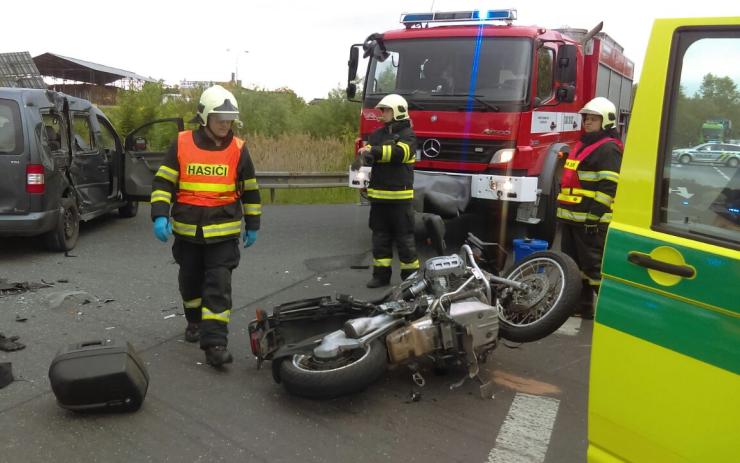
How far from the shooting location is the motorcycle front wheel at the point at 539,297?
154 inches

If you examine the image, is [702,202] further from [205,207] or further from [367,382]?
[205,207]

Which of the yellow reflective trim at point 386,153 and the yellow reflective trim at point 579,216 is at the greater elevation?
the yellow reflective trim at point 386,153

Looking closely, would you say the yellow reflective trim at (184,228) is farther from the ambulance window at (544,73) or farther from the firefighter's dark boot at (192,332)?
the ambulance window at (544,73)

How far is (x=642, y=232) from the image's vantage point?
2076mm

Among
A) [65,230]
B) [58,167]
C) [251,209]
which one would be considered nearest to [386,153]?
[251,209]

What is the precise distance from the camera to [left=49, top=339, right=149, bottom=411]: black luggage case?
332cm

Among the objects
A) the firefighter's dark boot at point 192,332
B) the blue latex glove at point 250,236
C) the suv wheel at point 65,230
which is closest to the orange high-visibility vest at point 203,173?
the blue latex glove at point 250,236

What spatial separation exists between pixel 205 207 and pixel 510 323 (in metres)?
2.17

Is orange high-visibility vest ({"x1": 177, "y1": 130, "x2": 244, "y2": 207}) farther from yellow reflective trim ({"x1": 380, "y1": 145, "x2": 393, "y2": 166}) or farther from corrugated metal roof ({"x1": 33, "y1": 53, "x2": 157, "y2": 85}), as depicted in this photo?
corrugated metal roof ({"x1": 33, "y1": 53, "x2": 157, "y2": 85})

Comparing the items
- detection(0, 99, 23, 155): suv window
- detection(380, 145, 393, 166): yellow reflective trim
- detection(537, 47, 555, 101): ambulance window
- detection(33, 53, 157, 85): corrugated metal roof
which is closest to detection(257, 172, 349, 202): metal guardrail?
detection(0, 99, 23, 155): suv window

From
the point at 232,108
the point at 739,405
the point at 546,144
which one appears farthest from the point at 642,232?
the point at 546,144

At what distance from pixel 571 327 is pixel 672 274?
3.38m

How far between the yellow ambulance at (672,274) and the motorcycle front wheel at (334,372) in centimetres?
155

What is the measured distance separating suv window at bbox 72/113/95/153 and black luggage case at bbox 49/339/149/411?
5.07m
